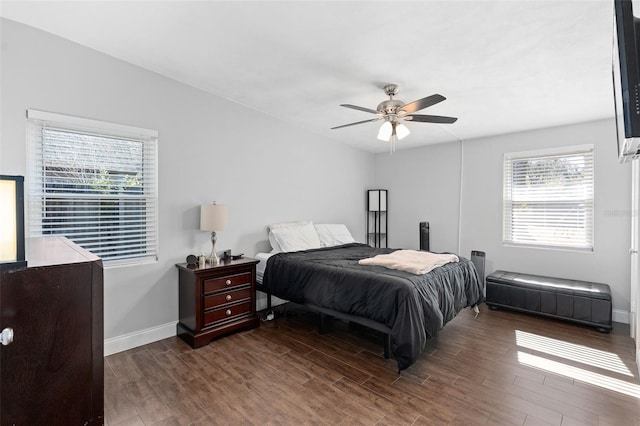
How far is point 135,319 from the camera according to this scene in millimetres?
2906

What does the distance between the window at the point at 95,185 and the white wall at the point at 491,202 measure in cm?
424

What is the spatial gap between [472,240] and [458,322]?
5.73ft

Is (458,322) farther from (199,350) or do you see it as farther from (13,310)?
(13,310)

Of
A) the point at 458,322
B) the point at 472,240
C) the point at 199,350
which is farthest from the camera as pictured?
the point at 472,240

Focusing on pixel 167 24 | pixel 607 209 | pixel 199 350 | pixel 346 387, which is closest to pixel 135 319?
pixel 199 350

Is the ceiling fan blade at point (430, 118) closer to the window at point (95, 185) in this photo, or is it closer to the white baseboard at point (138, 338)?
the window at point (95, 185)

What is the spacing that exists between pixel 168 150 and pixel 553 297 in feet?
15.5

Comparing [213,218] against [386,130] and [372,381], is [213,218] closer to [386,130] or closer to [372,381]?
[386,130]

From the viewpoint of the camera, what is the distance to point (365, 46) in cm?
234

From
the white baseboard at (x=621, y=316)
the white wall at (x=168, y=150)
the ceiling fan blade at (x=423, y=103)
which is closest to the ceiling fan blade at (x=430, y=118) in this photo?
the ceiling fan blade at (x=423, y=103)

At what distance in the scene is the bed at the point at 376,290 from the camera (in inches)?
94.9

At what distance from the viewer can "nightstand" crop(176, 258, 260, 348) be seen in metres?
2.92

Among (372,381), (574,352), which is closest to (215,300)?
(372,381)

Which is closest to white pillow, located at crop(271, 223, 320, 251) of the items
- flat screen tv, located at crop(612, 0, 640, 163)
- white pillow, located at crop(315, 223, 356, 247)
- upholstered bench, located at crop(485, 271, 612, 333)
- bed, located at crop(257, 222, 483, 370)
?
bed, located at crop(257, 222, 483, 370)
